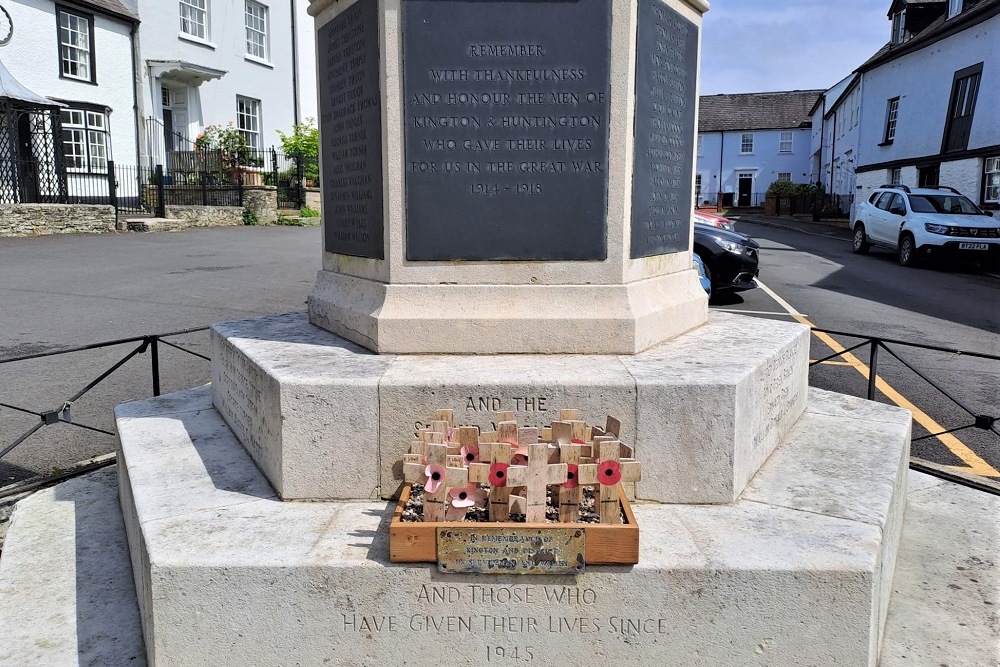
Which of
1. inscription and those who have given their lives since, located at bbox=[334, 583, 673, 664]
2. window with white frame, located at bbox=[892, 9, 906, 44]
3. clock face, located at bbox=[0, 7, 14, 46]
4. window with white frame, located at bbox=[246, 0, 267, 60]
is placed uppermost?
window with white frame, located at bbox=[892, 9, 906, 44]

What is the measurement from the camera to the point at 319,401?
10.9ft

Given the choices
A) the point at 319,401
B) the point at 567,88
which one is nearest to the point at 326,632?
the point at 319,401

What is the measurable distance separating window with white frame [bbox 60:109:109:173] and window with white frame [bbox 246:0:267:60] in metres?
7.87

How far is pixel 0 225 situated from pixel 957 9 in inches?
1252

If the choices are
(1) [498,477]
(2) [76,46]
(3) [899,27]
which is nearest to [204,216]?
(2) [76,46]

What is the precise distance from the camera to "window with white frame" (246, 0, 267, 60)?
30438 mm

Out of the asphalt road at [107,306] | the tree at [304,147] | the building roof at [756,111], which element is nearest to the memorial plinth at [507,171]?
the asphalt road at [107,306]

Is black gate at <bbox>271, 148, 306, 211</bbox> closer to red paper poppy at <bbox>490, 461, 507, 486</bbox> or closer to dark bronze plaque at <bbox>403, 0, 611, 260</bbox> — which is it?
dark bronze plaque at <bbox>403, 0, 611, 260</bbox>

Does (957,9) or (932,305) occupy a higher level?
(957,9)

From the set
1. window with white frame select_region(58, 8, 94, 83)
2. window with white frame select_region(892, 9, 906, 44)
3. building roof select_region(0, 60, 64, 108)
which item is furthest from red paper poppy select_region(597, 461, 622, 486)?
window with white frame select_region(892, 9, 906, 44)

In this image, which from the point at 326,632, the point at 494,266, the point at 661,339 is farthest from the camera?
the point at 661,339

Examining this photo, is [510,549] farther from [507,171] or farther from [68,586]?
[68,586]

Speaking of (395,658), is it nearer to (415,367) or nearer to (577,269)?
(415,367)

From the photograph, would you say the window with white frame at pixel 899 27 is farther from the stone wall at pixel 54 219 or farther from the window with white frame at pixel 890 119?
the stone wall at pixel 54 219
